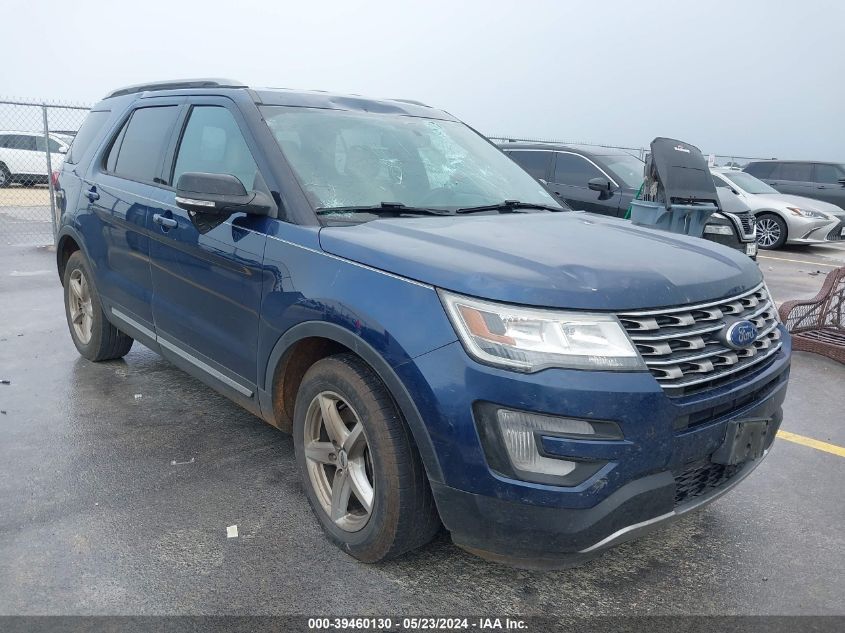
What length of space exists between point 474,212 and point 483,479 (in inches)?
60.1

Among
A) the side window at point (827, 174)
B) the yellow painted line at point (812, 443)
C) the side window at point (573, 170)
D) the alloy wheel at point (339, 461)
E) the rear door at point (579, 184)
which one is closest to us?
the alloy wheel at point (339, 461)

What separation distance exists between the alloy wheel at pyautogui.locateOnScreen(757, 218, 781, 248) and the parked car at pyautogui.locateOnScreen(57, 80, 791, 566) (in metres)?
11.9

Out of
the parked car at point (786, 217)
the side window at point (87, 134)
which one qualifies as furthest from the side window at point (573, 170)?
the side window at point (87, 134)

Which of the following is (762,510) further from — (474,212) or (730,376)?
(474,212)

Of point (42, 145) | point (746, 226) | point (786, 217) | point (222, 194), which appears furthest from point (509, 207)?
point (42, 145)

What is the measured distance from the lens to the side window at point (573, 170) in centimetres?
1007

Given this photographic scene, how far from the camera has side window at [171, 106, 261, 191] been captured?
→ 3.30 metres

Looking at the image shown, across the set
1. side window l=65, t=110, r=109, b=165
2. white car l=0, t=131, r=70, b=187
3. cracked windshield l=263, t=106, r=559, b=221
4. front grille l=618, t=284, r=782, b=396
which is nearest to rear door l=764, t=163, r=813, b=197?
cracked windshield l=263, t=106, r=559, b=221

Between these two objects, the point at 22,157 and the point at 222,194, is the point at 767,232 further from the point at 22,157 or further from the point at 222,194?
the point at 22,157

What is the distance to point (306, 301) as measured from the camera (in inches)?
108

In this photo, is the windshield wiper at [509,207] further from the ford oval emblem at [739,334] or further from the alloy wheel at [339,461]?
the ford oval emblem at [739,334]

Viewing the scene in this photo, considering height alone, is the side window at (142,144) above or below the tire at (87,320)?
above

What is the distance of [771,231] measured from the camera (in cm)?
1395

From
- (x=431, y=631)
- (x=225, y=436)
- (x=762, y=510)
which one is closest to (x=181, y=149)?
(x=225, y=436)
